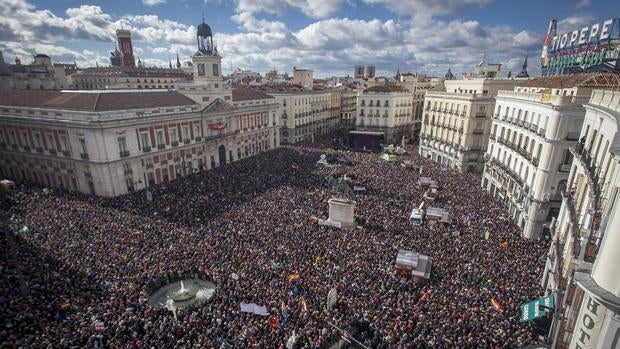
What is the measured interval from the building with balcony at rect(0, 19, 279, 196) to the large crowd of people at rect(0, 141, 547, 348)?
439 cm

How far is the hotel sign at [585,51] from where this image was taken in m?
35.3

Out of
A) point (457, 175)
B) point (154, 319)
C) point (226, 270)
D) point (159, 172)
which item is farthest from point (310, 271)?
point (457, 175)

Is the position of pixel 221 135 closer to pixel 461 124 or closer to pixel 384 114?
pixel 384 114

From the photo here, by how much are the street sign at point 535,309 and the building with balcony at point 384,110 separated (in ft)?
178

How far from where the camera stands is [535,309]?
1702 cm

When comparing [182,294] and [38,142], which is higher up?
[38,142]

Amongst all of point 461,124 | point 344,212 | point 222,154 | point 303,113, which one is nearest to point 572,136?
point 344,212

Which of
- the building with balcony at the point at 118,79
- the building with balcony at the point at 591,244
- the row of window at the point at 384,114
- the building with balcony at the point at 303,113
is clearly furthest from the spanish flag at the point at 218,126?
the building with balcony at the point at 118,79

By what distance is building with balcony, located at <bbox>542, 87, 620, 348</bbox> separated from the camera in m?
9.84

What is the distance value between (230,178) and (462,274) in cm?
2940

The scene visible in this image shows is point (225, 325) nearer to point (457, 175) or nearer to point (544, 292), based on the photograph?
point (544, 292)

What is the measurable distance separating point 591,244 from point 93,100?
46.4m

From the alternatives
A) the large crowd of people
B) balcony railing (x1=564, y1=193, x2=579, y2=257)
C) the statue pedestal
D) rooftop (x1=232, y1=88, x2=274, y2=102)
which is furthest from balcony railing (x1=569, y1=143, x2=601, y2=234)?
rooftop (x1=232, y1=88, x2=274, y2=102)

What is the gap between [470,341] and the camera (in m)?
15.6
